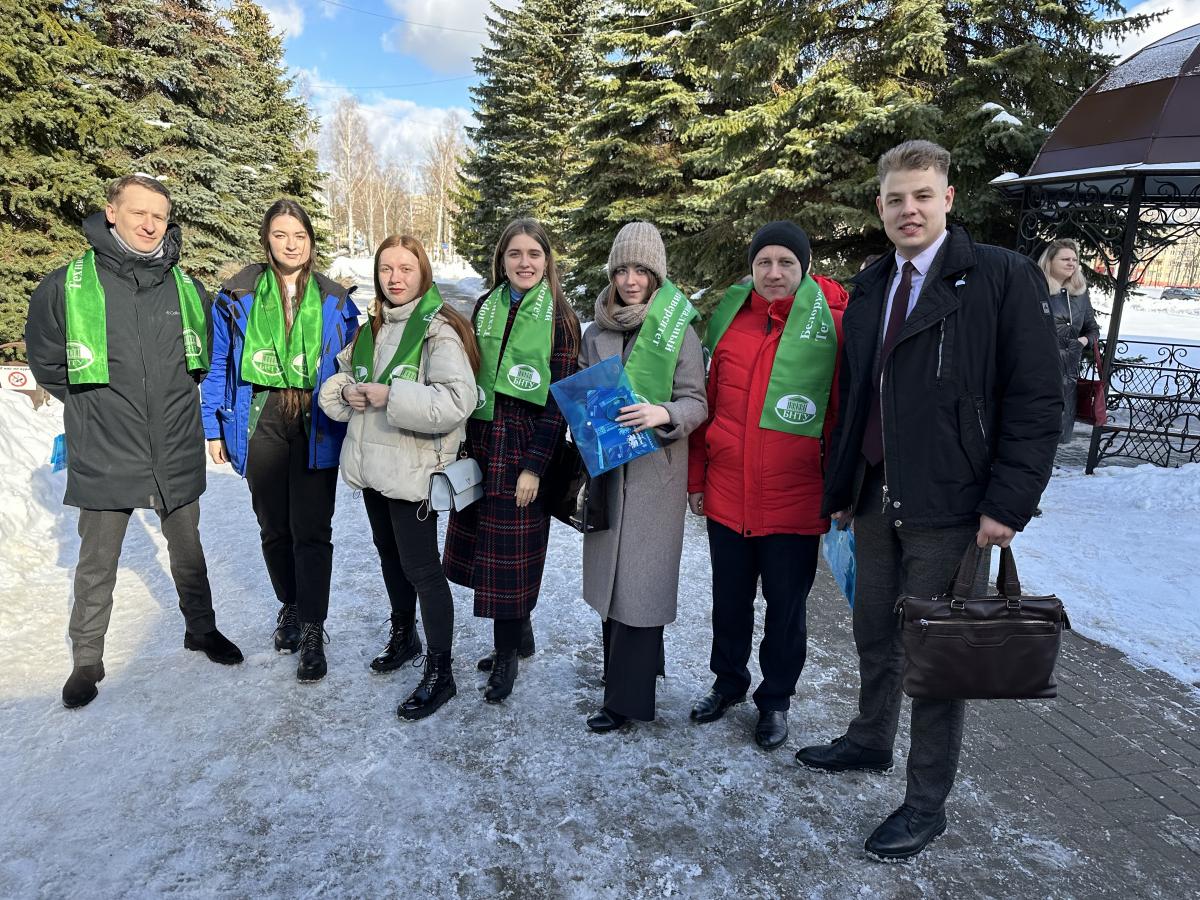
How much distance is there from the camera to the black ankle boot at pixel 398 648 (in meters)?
3.61

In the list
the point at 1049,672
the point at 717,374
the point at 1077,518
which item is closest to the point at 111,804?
the point at 717,374

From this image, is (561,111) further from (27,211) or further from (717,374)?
(717,374)

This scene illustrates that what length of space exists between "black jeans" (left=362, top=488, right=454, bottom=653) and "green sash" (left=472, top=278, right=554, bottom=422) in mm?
577

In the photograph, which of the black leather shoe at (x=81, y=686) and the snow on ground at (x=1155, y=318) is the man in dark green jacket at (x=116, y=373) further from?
the snow on ground at (x=1155, y=318)

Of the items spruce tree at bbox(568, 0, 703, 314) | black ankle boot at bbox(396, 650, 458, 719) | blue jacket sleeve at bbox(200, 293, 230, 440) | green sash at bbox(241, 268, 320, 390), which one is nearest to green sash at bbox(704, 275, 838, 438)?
black ankle boot at bbox(396, 650, 458, 719)

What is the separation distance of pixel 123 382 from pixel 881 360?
10.4 ft

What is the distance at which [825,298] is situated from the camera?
2.94 metres

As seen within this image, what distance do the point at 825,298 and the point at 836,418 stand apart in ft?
1.72

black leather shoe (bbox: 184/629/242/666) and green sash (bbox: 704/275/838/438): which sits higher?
green sash (bbox: 704/275/838/438)

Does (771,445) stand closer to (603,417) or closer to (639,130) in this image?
(603,417)

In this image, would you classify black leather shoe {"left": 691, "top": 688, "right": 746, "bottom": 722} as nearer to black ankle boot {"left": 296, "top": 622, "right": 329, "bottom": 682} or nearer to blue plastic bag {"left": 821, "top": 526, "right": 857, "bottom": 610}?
blue plastic bag {"left": 821, "top": 526, "right": 857, "bottom": 610}

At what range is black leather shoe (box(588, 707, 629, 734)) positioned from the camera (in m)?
3.17

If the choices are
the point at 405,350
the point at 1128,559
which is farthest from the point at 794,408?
the point at 1128,559

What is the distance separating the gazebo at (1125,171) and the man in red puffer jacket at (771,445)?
6.14m
